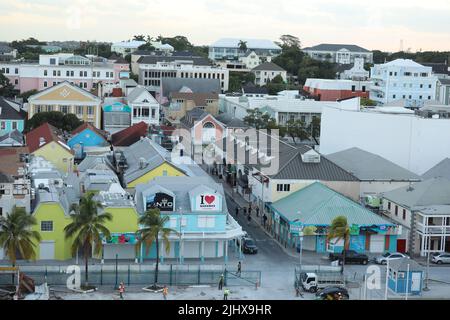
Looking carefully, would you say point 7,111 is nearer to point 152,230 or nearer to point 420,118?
point 420,118

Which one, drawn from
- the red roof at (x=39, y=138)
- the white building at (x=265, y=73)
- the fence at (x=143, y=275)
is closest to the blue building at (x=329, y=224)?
the fence at (x=143, y=275)

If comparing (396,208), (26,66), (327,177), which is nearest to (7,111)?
(26,66)

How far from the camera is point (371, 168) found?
2700cm

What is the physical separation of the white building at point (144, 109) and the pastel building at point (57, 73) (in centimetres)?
1105

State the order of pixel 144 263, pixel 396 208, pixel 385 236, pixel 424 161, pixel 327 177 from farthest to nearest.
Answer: pixel 424 161, pixel 327 177, pixel 396 208, pixel 385 236, pixel 144 263

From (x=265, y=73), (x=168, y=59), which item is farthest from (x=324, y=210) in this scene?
(x=265, y=73)

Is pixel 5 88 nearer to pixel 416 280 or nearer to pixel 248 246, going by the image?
pixel 248 246

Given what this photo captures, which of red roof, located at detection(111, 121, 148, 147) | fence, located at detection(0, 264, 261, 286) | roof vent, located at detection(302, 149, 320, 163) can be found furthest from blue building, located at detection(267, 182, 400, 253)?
red roof, located at detection(111, 121, 148, 147)

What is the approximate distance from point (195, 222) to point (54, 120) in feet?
65.8

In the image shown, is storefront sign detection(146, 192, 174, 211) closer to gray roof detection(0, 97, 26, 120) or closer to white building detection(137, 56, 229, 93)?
gray roof detection(0, 97, 26, 120)

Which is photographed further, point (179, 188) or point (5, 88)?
point (5, 88)
